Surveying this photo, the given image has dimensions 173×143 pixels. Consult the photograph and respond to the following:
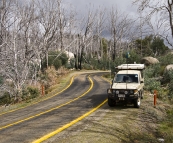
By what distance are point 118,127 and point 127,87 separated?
4.12 m

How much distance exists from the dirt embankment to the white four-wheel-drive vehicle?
1.91 ft

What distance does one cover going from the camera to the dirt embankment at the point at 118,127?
923 cm

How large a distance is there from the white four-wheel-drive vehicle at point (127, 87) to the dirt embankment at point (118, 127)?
23.0 inches

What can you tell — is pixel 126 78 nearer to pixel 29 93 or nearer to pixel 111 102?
pixel 111 102

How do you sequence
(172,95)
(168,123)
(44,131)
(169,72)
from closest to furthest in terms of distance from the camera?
1. (44,131)
2. (168,123)
3. (172,95)
4. (169,72)

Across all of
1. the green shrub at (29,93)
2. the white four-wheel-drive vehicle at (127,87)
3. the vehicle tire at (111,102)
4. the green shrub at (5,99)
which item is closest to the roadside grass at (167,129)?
the white four-wheel-drive vehicle at (127,87)

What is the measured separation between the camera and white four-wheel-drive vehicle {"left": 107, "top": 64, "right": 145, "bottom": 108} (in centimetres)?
1446

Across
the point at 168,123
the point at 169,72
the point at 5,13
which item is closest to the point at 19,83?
the point at 5,13

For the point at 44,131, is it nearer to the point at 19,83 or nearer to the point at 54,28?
the point at 19,83

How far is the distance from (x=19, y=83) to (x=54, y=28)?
12160 millimetres

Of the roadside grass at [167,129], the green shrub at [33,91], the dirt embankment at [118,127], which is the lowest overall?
the roadside grass at [167,129]

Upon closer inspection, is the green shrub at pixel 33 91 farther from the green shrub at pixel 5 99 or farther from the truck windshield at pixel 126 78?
the truck windshield at pixel 126 78

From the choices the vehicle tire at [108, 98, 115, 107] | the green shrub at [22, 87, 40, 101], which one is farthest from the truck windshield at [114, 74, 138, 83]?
the green shrub at [22, 87, 40, 101]

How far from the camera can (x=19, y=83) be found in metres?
22.3
